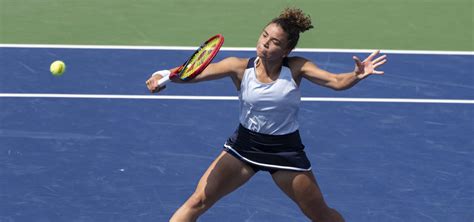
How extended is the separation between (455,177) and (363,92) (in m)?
2.50

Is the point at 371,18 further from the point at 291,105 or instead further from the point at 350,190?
the point at 291,105

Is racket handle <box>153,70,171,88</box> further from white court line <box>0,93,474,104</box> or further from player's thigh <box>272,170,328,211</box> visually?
white court line <box>0,93,474,104</box>

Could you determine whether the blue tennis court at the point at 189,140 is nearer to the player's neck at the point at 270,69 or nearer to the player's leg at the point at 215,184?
the player's leg at the point at 215,184

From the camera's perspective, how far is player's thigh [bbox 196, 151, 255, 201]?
27.4 feet

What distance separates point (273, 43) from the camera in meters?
8.19

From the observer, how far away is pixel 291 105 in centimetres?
830

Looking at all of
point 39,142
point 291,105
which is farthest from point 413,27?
point 291,105

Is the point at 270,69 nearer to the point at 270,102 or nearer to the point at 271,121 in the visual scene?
the point at 270,102

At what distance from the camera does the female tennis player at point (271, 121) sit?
8250 millimetres

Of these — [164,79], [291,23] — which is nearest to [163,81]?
[164,79]

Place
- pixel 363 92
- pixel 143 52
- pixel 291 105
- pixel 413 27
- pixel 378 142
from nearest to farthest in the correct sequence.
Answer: pixel 291 105 → pixel 378 142 → pixel 363 92 → pixel 143 52 → pixel 413 27

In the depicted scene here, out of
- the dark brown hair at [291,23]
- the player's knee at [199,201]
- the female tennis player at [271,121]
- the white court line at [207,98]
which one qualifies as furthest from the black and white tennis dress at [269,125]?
the white court line at [207,98]

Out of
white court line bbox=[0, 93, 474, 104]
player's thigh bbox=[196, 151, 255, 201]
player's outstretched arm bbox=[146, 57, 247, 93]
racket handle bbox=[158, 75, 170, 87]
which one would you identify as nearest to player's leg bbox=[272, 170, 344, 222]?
player's thigh bbox=[196, 151, 255, 201]

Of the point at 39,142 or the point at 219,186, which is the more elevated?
the point at 219,186
